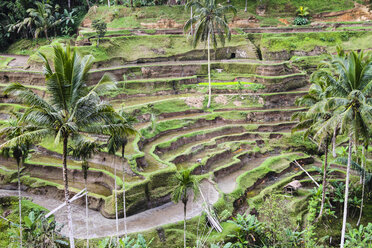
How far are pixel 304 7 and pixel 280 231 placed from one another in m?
56.1

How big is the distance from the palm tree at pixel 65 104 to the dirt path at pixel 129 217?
28.7 feet

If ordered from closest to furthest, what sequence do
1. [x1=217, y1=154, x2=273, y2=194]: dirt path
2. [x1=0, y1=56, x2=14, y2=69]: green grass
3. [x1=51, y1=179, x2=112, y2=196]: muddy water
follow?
[x1=51, y1=179, x2=112, y2=196]: muddy water
[x1=217, y1=154, x2=273, y2=194]: dirt path
[x1=0, y1=56, x2=14, y2=69]: green grass

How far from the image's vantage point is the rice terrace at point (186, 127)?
1834 centimetres

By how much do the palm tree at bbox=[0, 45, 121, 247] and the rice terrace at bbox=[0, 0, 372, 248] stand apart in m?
0.06

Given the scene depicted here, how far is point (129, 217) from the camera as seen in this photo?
25.1m

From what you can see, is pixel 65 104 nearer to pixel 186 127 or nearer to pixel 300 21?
pixel 186 127

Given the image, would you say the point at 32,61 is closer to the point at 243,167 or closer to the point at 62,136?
the point at 243,167

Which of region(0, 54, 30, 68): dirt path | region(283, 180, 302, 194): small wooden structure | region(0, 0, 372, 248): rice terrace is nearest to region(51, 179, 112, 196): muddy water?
region(0, 0, 372, 248): rice terrace

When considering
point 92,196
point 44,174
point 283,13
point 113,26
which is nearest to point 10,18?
point 113,26

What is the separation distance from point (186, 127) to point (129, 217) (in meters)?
16.4

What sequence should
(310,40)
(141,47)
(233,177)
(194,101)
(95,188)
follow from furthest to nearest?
(310,40) → (141,47) → (194,101) → (233,177) → (95,188)

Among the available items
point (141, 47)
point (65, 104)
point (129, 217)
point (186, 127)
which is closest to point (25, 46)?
point (141, 47)

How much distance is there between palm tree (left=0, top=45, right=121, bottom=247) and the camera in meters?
14.0

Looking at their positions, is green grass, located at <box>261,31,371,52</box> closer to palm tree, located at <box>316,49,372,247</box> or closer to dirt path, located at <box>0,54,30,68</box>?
palm tree, located at <box>316,49,372,247</box>
